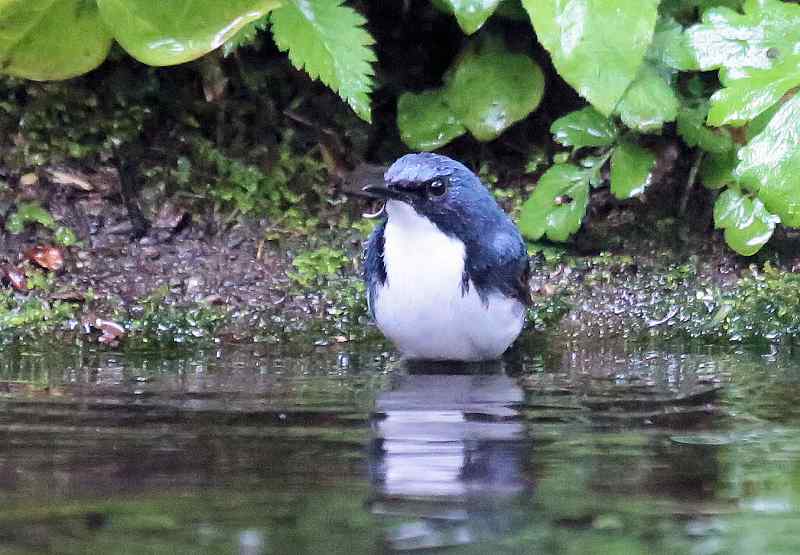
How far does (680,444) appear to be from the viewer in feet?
11.3

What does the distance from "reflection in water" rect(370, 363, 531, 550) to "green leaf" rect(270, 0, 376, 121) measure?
A: 134 centimetres

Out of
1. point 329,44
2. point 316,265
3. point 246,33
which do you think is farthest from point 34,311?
point 329,44

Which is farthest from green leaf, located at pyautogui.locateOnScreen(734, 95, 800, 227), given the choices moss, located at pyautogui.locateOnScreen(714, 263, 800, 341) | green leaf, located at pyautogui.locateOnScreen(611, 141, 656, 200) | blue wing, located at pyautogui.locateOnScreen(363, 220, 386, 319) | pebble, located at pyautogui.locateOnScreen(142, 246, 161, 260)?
pebble, located at pyautogui.locateOnScreen(142, 246, 161, 260)

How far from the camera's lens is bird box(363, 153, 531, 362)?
15.3ft

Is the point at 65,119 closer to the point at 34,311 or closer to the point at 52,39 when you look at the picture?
the point at 52,39

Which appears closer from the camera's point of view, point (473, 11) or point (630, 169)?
point (473, 11)

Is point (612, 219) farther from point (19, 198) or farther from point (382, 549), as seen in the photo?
point (382, 549)

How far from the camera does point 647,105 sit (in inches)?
208

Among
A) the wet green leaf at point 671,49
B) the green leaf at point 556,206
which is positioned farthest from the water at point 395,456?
A: the wet green leaf at point 671,49

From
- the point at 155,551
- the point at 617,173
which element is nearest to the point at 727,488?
the point at 155,551

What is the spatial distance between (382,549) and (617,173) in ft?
11.1

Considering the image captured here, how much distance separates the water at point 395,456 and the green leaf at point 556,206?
2.90 feet

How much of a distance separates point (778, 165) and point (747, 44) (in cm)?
67

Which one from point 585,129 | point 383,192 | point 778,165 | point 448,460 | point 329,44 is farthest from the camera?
point 585,129
